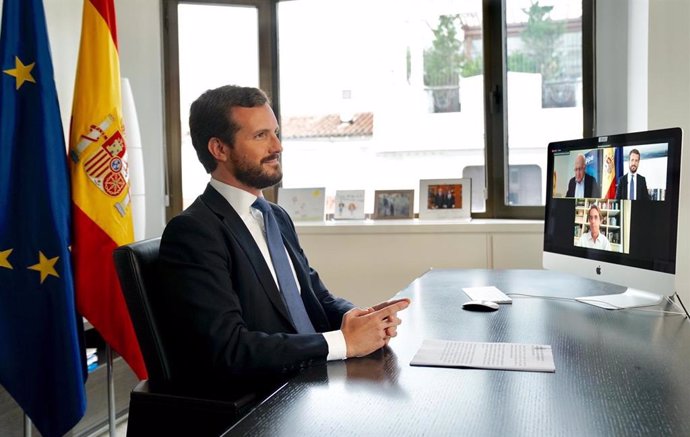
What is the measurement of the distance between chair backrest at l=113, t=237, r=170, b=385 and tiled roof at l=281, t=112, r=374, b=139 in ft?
7.57

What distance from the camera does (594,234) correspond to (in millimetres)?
1979

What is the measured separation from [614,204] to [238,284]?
1160 millimetres

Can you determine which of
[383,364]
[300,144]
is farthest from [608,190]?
[300,144]

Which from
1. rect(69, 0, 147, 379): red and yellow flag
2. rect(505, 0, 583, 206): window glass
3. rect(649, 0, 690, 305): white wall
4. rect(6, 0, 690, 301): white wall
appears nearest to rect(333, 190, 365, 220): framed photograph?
rect(6, 0, 690, 301): white wall

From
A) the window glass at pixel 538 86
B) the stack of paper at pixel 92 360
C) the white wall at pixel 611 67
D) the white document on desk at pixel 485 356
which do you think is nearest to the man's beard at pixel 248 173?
the white document on desk at pixel 485 356

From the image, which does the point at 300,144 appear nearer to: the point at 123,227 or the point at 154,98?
the point at 154,98

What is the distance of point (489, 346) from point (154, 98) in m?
2.73

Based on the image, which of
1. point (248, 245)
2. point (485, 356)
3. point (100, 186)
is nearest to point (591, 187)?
point (485, 356)

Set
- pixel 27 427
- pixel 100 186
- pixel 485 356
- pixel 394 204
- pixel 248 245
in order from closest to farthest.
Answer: pixel 485 356
pixel 248 245
pixel 27 427
pixel 100 186
pixel 394 204

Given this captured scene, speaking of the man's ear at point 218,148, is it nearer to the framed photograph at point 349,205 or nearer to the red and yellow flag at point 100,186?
the red and yellow flag at point 100,186

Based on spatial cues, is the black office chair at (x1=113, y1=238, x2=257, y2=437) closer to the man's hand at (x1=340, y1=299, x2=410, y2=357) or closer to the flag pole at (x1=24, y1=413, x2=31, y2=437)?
the man's hand at (x1=340, y1=299, x2=410, y2=357)

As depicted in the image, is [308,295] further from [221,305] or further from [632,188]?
[632,188]

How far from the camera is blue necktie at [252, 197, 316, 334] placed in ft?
5.50

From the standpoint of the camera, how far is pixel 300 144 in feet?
12.4
